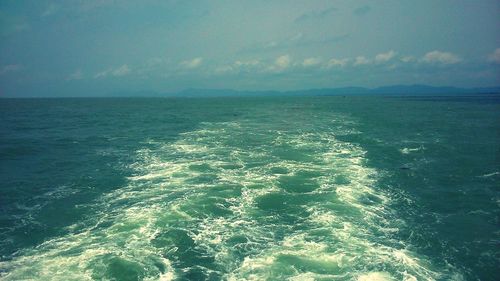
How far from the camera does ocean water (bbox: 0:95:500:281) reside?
14.5 meters

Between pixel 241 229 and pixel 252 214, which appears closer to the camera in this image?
pixel 241 229

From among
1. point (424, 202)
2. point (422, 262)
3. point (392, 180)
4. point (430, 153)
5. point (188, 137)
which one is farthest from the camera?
point (188, 137)

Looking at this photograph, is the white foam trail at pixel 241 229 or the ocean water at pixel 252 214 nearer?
the white foam trail at pixel 241 229

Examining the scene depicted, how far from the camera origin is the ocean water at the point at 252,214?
1446 centimetres

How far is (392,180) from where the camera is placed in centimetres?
2744

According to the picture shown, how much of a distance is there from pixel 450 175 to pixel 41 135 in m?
59.7

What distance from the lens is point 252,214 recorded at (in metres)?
20.0

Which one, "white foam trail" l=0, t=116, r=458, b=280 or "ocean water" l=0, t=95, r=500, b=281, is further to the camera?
"ocean water" l=0, t=95, r=500, b=281

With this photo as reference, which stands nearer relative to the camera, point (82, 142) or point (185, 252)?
point (185, 252)

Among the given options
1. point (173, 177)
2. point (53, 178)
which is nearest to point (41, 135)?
point (53, 178)

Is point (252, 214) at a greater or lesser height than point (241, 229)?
greater

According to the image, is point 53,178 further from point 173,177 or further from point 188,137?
point 188,137

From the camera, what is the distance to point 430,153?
37812 mm

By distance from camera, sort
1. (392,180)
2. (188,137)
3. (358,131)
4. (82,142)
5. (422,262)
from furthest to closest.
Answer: (358,131) < (188,137) < (82,142) < (392,180) < (422,262)
